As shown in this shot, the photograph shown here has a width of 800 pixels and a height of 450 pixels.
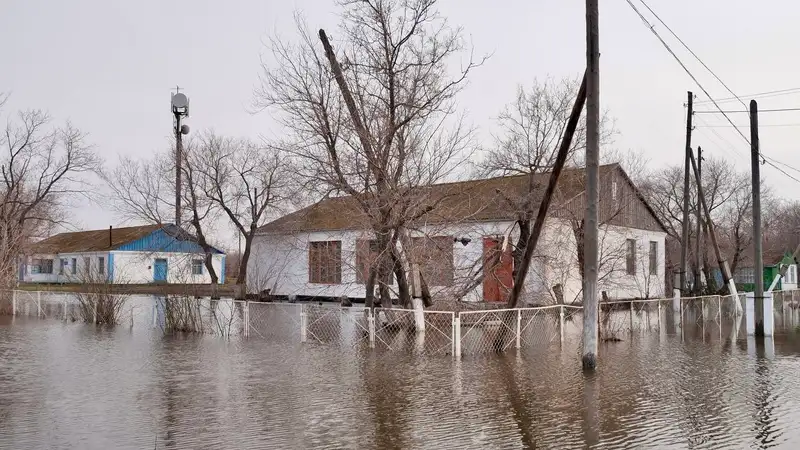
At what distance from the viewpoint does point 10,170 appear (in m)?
36.1

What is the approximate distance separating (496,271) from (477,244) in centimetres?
346

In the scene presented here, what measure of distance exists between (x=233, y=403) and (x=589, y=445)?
444cm

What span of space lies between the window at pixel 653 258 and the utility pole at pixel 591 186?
22353 mm

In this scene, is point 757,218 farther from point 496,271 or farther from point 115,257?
point 115,257

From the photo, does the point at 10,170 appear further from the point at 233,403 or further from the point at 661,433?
the point at 661,433

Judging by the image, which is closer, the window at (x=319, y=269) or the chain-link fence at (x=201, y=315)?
the chain-link fence at (x=201, y=315)

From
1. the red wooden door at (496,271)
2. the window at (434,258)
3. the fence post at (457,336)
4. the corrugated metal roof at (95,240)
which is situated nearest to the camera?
the fence post at (457,336)

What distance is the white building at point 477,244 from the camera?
55.5 feet

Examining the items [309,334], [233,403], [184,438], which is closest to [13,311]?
[309,334]

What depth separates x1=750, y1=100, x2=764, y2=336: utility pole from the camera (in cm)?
1758

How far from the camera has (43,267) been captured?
53.9m

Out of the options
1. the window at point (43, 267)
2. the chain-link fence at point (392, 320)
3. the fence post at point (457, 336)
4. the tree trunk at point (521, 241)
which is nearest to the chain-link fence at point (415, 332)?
the chain-link fence at point (392, 320)

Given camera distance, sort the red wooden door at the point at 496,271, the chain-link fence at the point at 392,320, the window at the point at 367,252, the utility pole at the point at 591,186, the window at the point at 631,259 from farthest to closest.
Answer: the window at the point at 631,259 → the red wooden door at the point at 496,271 → the window at the point at 367,252 → the chain-link fence at the point at 392,320 → the utility pole at the point at 591,186

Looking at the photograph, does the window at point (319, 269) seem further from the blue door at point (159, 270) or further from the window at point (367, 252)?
the blue door at point (159, 270)
